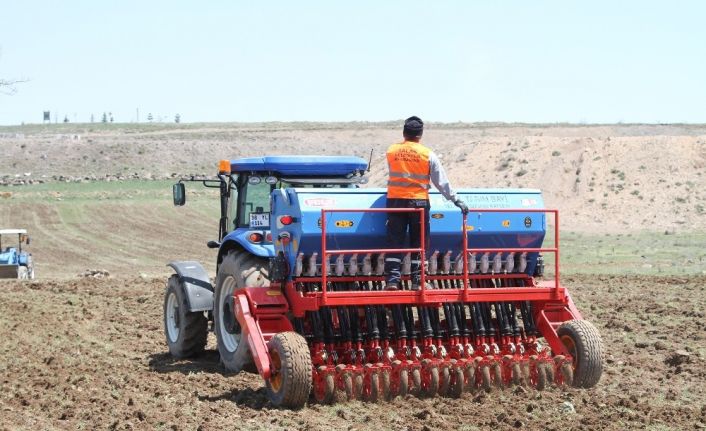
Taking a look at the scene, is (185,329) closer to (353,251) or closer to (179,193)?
(179,193)

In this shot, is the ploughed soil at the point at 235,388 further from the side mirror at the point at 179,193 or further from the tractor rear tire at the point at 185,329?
the side mirror at the point at 179,193

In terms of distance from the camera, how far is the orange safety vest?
1065 cm

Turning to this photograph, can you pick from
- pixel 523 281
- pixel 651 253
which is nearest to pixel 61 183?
pixel 651 253

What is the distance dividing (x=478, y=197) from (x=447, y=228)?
20.7 inches

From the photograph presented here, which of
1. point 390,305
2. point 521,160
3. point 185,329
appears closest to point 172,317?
point 185,329

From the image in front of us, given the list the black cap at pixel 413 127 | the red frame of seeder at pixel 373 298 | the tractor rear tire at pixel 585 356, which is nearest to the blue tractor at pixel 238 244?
the red frame of seeder at pixel 373 298

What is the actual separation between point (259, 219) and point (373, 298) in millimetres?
2559

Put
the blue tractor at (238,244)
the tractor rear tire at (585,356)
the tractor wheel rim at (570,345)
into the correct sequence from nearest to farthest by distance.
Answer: the tractor rear tire at (585,356) → the tractor wheel rim at (570,345) → the blue tractor at (238,244)

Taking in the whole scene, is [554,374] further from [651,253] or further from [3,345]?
[651,253]

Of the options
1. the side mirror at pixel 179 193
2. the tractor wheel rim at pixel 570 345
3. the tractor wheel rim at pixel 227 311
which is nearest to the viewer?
the tractor wheel rim at pixel 570 345

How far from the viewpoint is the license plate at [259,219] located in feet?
40.9

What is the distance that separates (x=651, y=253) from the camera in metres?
30.1

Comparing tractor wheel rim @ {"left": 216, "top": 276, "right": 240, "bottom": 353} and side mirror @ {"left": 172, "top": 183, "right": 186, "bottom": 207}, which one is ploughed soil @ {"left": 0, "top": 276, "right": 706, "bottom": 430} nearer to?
tractor wheel rim @ {"left": 216, "top": 276, "right": 240, "bottom": 353}

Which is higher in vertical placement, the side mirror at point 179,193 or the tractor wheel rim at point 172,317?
the side mirror at point 179,193
